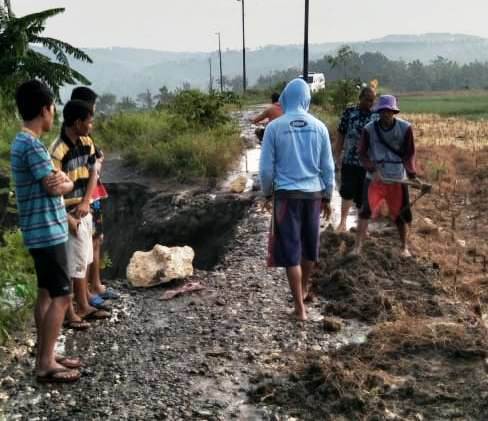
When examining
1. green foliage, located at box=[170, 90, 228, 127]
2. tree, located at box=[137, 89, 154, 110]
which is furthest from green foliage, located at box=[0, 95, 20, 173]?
tree, located at box=[137, 89, 154, 110]

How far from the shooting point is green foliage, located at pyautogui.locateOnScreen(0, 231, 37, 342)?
159 inches

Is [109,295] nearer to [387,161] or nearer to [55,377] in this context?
[55,377]

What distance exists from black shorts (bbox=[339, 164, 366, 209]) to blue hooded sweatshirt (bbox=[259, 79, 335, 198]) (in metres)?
2.01

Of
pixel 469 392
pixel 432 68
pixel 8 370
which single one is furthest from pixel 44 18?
pixel 432 68

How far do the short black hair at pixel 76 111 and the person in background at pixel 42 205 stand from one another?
0.60 meters

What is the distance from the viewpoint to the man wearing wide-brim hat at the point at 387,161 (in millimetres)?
5340

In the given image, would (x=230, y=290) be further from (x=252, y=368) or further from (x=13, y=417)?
(x=13, y=417)

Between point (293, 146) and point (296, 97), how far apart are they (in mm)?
358

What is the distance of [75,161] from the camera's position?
4.09 meters

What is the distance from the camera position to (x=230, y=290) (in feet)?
17.1

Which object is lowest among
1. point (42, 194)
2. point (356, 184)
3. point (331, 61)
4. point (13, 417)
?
point (13, 417)

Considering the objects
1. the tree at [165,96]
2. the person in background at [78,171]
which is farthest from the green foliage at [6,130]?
the person in background at [78,171]

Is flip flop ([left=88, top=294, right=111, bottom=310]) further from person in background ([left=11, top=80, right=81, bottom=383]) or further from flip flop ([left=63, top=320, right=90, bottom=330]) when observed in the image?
person in background ([left=11, top=80, right=81, bottom=383])

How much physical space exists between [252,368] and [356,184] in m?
3.03
